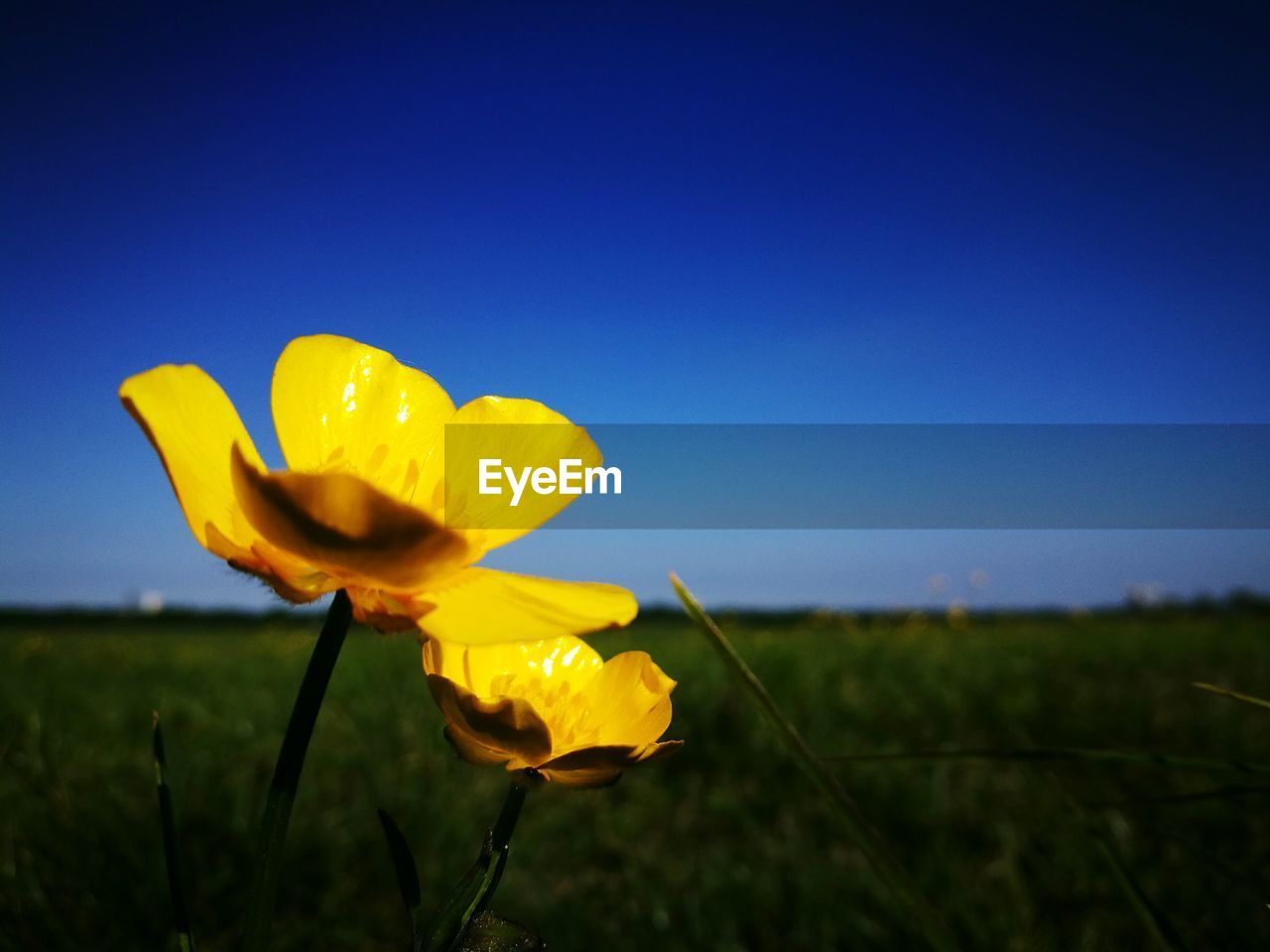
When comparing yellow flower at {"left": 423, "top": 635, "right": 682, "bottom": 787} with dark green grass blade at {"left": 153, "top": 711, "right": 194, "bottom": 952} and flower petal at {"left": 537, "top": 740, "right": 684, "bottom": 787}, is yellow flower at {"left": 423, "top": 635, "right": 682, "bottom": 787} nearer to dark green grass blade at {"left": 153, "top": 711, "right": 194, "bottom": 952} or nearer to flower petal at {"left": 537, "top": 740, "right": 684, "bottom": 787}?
flower petal at {"left": 537, "top": 740, "right": 684, "bottom": 787}

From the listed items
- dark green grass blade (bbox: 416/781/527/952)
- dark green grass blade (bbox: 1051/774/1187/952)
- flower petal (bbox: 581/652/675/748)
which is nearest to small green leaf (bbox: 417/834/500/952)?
dark green grass blade (bbox: 416/781/527/952)

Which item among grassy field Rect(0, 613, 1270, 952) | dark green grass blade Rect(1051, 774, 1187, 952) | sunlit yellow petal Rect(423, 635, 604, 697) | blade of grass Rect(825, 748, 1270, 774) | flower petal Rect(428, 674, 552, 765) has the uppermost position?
sunlit yellow petal Rect(423, 635, 604, 697)

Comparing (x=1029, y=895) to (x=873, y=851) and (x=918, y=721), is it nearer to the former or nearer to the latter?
(x=918, y=721)

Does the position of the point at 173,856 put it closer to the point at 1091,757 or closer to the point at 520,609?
the point at 520,609

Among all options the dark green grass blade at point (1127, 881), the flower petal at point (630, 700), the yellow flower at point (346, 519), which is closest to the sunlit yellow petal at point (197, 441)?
the yellow flower at point (346, 519)

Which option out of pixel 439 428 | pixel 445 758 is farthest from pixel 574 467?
pixel 445 758

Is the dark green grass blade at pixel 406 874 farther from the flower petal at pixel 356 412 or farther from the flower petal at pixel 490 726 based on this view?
the flower petal at pixel 356 412

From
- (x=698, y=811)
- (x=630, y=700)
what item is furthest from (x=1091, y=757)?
(x=698, y=811)
